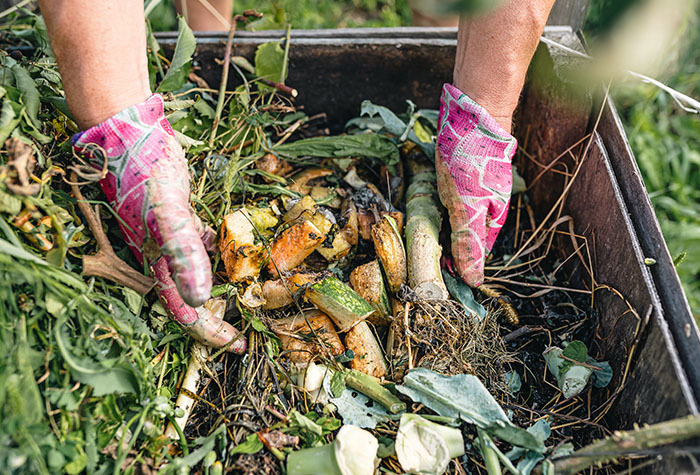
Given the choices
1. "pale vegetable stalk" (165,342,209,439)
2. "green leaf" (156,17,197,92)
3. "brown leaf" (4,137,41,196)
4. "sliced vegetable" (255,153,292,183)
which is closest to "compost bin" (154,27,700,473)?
"green leaf" (156,17,197,92)

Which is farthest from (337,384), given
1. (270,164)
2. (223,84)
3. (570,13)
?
(570,13)

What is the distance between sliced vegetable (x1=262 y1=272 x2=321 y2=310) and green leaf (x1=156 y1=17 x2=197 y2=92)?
65 centimetres

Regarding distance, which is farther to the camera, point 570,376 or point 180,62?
point 180,62

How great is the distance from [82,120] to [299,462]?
0.82 metres

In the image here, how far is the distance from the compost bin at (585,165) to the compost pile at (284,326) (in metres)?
0.10

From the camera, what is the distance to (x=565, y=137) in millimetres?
1418

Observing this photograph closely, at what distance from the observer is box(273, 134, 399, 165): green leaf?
145cm

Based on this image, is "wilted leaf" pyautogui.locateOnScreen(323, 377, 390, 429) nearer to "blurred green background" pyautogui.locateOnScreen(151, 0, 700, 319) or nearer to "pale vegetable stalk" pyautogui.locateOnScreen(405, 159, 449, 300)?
"pale vegetable stalk" pyautogui.locateOnScreen(405, 159, 449, 300)

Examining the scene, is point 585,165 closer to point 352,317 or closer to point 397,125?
point 397,125

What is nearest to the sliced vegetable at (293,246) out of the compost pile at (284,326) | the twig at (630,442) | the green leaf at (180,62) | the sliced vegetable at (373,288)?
the compost pile at (284,326)

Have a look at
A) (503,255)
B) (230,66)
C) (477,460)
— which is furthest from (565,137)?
(230,66)

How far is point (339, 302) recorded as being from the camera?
111 centimetres

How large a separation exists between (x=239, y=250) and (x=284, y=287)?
0.14 metres

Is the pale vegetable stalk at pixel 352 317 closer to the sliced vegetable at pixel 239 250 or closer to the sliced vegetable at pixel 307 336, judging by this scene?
the sliced vegetable at pixel 307 336
